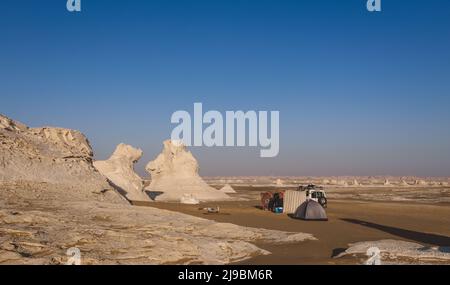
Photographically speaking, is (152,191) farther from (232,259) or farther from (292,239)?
(232,259)

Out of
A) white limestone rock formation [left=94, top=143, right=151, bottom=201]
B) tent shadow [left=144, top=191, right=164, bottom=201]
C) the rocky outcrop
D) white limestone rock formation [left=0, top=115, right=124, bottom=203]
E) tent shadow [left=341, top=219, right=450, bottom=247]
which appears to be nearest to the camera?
the rocky outcrop

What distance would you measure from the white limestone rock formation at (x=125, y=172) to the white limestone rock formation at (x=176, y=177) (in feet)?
16.3

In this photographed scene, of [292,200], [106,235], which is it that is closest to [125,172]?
[292,200]

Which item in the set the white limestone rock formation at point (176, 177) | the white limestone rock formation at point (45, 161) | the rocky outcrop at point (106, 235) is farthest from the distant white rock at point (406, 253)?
the white limestone rock formation at point (176, 177)

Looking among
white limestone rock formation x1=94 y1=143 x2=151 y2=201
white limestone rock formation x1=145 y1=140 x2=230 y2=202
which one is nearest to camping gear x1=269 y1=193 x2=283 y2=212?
white limestone rock formation x1=94 y1=143 x2=151 y2=201

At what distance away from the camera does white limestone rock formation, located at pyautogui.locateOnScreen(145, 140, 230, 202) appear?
54.7 m

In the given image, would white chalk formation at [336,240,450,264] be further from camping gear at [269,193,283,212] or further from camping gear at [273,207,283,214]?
camping gear at [269,193,283,212]

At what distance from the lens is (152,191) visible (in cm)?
5662

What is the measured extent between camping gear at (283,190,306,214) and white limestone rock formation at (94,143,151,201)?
53.9ft

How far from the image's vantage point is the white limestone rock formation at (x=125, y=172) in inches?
1808
